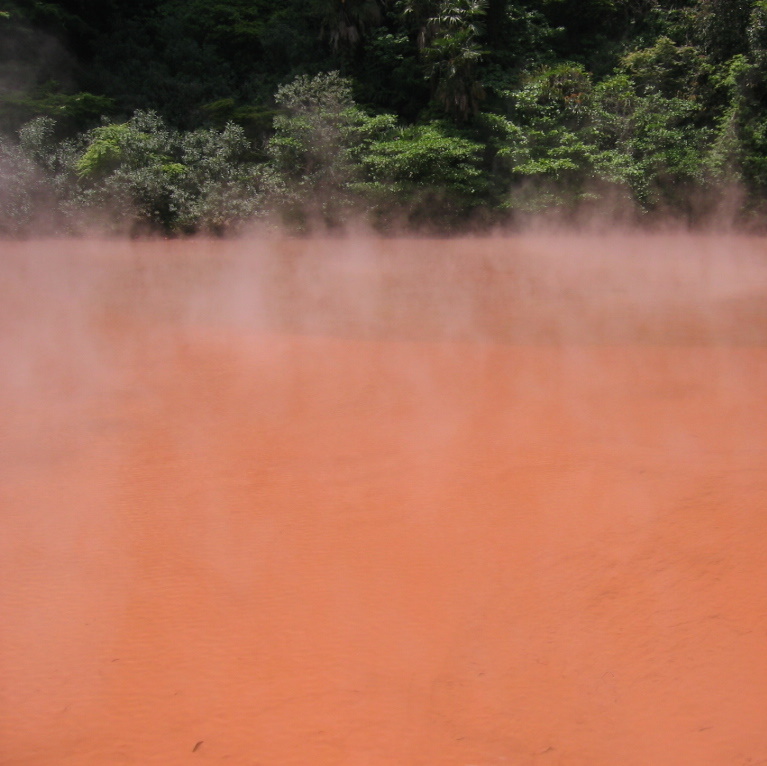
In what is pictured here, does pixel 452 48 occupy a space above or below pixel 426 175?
above

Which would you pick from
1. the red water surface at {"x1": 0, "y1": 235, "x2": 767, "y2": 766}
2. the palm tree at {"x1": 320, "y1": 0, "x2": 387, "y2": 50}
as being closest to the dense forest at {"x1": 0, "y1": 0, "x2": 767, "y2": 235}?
the palm tree at {"x1": 320, "y1": 0, "x2": 387, "y2": 50}

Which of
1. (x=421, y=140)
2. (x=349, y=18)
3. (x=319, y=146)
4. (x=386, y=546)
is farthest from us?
(x=349, y=18)

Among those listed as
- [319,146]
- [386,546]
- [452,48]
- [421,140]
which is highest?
[452,48]

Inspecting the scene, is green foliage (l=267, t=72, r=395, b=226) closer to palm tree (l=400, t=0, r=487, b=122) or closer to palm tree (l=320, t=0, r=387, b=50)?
palm tree (l=400, t=0, r=487, b=122)

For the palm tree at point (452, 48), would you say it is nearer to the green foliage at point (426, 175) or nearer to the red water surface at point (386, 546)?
the green foliage at point (426, 175)

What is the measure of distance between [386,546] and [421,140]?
16.2 m

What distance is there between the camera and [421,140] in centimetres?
1862

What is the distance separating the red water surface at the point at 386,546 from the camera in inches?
113

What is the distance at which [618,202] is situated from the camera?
61.8ft

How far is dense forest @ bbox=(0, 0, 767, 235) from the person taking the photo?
1866 cm

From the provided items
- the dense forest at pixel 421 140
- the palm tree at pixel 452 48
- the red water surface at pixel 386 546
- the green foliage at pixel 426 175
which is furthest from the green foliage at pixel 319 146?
the red water surface at pixel 386 546

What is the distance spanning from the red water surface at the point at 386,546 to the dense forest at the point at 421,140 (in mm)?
11030

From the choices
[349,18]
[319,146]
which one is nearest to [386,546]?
[319,146]

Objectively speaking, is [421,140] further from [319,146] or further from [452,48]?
[319,146]
